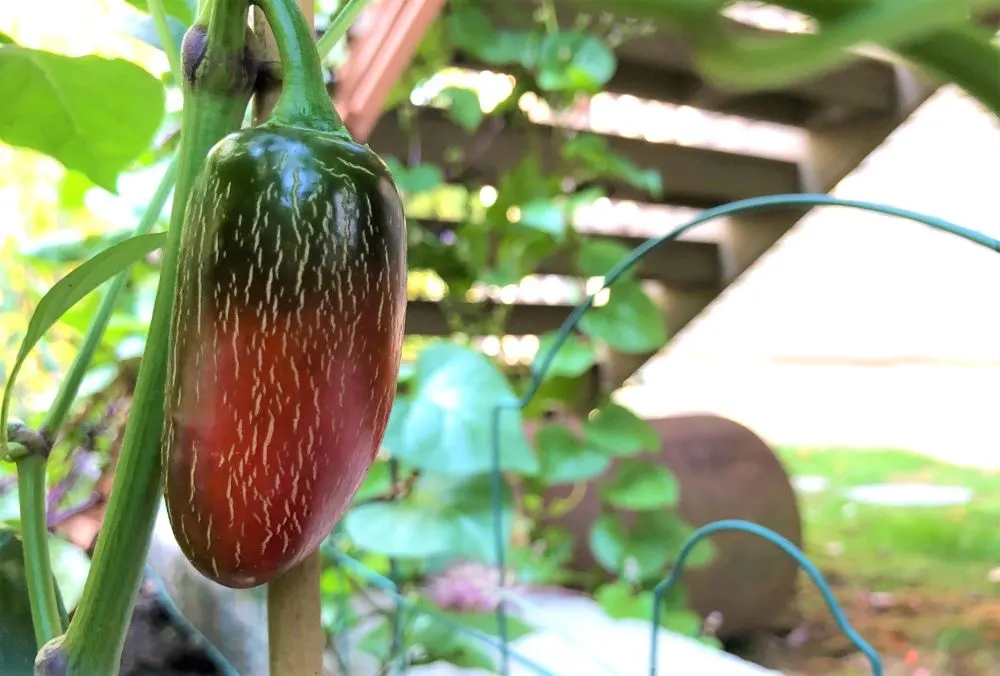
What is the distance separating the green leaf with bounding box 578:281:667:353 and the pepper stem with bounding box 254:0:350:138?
68cm

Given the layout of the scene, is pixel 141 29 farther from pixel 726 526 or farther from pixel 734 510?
pixel 734 510

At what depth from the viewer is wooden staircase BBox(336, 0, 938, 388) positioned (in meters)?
1.02

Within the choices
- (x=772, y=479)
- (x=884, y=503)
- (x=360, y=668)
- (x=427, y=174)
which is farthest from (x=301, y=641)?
(x=884, y=503)

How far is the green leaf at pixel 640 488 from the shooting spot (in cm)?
85

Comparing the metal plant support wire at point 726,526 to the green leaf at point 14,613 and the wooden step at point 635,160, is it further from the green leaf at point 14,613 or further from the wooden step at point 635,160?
the wooden step at point 635,160

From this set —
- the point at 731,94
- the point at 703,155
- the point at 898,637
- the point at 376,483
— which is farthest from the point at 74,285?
the point at 898,637

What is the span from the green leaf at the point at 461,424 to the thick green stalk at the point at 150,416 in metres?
0.32

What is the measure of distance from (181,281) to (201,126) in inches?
1.7

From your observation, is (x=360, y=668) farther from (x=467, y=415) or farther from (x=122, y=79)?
(x=122, y=79)

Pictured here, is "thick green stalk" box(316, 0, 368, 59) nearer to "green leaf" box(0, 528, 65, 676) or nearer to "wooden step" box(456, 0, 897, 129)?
"green leaf" box(0, 528, 65, 676)

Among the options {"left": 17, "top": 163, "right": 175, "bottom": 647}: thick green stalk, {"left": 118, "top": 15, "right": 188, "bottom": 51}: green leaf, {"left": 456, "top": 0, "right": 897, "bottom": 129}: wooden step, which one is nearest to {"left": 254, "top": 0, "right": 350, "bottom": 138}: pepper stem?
{"left": 17, "top": 163, "right": 175, "bottom": 647}: thick green stalk

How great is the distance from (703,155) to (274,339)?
115 centimetres

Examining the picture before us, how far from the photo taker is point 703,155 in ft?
3.99

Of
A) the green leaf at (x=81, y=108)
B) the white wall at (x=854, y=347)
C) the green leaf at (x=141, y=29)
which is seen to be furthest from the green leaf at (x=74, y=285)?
the white wall at (x=854, y=347)
